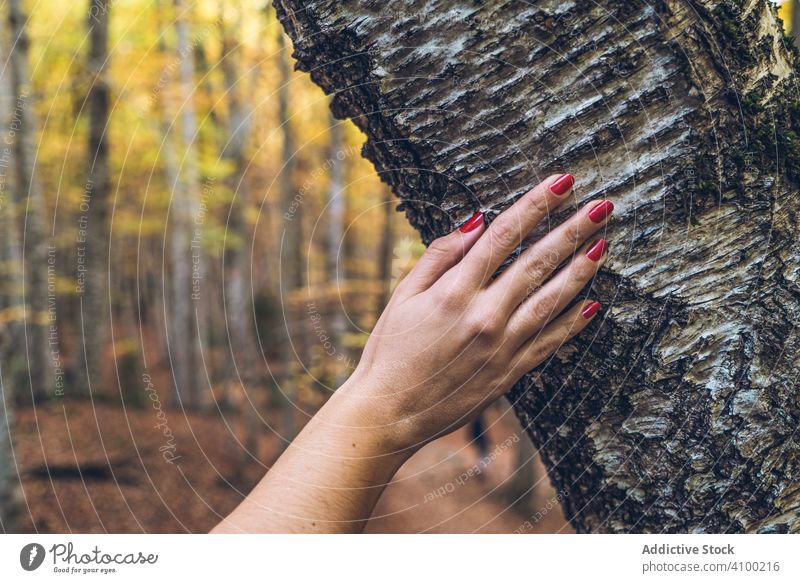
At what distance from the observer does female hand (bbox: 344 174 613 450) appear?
1.15 metres

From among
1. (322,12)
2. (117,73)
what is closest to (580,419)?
(322,12)

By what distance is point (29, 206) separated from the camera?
7090mm

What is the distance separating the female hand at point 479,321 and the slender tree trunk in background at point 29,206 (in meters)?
6.31

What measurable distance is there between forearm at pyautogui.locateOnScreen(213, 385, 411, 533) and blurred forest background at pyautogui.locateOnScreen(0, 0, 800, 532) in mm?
2945

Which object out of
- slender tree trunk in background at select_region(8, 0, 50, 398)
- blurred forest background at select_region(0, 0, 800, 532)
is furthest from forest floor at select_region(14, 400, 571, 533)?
slender tree trunk in background at select_region(8, 0, 50, 398)

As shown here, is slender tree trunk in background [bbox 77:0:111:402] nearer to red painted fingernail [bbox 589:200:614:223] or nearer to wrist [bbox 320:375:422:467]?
wrist [bbox 320:375:422:467]

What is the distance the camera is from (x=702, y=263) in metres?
1.11

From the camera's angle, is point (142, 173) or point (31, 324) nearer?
point (31, 324)

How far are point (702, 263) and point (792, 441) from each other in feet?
1.36

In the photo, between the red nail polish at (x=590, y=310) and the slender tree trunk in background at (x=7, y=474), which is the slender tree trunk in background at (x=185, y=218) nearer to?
the slender tree trunk in background at (x=7, y=474)

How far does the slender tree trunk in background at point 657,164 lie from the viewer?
3.52 ft

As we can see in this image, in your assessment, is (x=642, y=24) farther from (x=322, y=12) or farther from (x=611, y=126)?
(x=322, y=12)

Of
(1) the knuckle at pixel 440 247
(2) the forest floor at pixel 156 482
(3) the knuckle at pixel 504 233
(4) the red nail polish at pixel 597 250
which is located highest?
(1) the knuckle at pixel 440 247

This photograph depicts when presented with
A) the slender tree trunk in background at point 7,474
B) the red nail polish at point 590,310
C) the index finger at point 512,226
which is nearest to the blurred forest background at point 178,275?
the slender tree trunk in background at point 7,474
